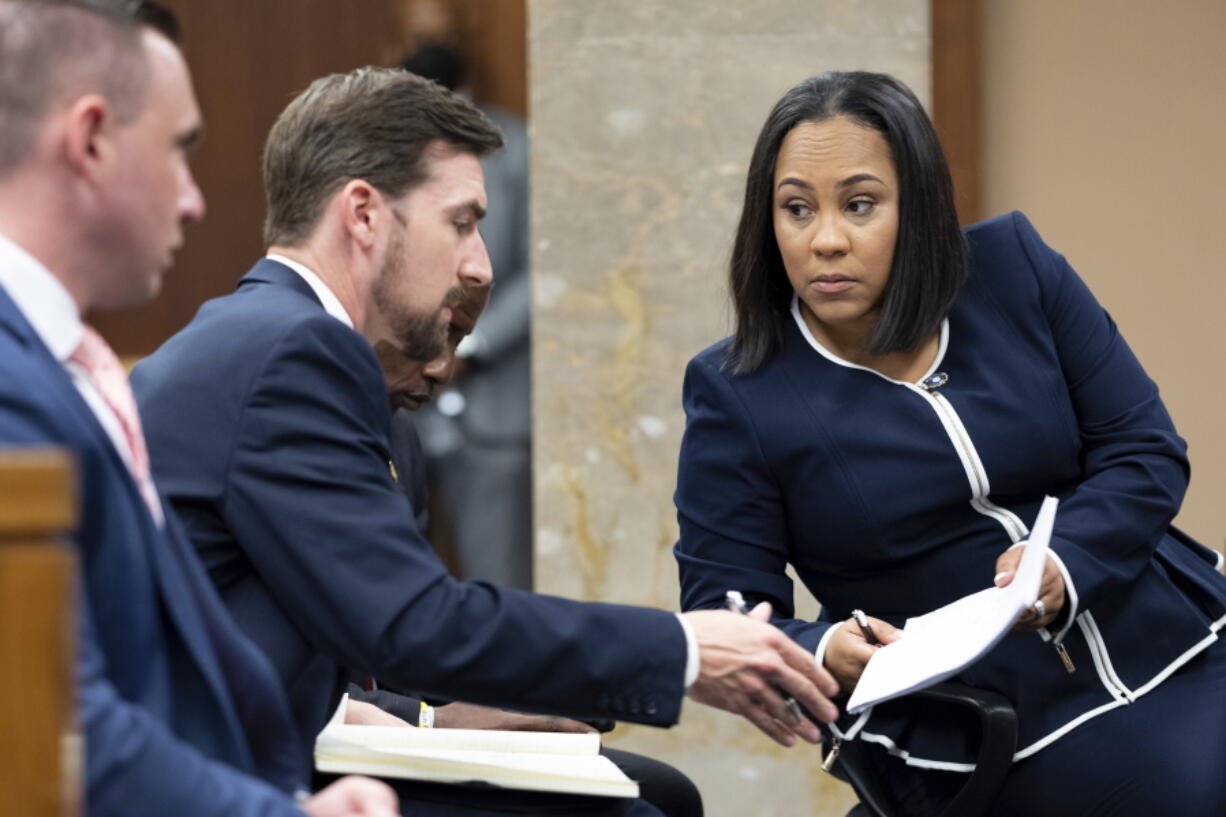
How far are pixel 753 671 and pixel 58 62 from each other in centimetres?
101

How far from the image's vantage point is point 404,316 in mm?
2000

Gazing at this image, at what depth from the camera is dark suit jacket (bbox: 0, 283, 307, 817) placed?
1.12 metres

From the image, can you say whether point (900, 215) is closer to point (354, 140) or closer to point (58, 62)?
point (354, 140)

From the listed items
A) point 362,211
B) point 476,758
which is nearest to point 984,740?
point 476,758

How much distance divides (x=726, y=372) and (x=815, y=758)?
1.72m

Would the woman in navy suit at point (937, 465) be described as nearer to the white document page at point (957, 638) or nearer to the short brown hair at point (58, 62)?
the white document page at point (957, 638)

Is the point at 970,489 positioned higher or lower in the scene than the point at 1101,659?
higher

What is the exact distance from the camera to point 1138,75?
12.9ft

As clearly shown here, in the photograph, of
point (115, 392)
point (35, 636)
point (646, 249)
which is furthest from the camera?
point (646, 249)

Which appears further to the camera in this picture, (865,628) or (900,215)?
(900,215)

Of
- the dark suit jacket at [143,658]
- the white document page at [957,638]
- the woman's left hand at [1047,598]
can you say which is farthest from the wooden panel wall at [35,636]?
the woman's left hand at [1047,598]

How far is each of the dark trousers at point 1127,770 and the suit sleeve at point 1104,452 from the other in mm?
162

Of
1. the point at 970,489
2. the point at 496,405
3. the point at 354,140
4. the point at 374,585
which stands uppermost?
the point at 354,140

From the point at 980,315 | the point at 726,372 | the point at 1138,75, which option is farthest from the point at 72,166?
the point at 1138,75
